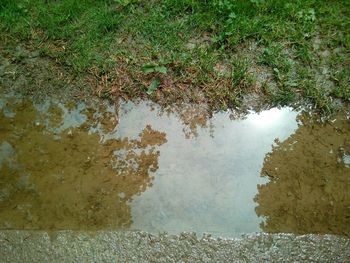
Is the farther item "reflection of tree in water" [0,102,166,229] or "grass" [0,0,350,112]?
"grass" [0,0,350,112]

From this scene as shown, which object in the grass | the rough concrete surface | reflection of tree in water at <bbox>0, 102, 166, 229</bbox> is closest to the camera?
the rough concrete surface

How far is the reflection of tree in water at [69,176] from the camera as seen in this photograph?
2318 millimetres

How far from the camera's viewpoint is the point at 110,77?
286 cm

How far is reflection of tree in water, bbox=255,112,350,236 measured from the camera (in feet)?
7.63

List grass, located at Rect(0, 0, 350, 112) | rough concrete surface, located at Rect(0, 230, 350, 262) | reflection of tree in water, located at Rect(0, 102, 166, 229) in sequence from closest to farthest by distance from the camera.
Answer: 1. rough concrete surface, located at Rect(0, 230, 350, 262)
2. reflection of tree in water, located at Rect(0, 102, 166, 229)
3. grass, located at Rect(0, 0, 350, 112)

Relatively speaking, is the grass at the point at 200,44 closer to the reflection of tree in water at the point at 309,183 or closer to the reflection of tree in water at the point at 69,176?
the reflection of tree in water at the point at 309,183

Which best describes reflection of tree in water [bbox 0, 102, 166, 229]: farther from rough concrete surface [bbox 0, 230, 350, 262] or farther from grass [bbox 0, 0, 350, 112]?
grass [bbox 0, 0, 350, 112]

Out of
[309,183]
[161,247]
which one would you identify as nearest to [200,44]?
[309,183]

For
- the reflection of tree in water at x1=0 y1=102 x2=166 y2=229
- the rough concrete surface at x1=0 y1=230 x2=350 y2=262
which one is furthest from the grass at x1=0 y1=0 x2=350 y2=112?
the rough concrete surface at x1=0 y1=230 x2=350 y2=262

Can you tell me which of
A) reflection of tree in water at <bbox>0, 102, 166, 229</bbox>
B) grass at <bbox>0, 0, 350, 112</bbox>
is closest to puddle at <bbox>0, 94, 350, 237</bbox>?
reflection of tree in water at <bbox>0, 102, 166, 229</bbox>

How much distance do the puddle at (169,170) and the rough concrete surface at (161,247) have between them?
6 centimetres

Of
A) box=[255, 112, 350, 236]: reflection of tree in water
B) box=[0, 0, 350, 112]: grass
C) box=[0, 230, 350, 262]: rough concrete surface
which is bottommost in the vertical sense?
box=[0, 230, 350, 262]: rough concrete surface

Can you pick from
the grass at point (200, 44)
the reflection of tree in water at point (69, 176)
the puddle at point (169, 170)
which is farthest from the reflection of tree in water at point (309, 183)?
the reflection of tree in water at point (69, 176)

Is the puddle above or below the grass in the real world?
below
